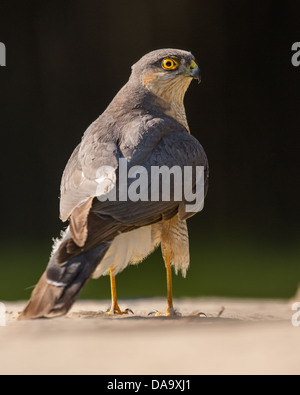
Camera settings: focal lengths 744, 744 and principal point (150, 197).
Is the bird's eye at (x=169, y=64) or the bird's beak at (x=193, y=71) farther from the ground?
the bird's eye at (x=169, y=64)

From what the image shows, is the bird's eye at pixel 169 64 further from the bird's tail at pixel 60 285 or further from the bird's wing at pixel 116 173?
the bird's tail at pixel 60 285

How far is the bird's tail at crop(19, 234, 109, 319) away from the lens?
283 centimetres

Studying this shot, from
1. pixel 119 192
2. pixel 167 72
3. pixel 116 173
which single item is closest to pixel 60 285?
pixel 119 192

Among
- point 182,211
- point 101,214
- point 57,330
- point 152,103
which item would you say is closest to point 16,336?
point 57,330

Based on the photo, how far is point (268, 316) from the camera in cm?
408

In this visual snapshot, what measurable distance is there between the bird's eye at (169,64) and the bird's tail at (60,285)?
138 centimetres

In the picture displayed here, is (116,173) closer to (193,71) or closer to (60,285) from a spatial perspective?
(60,285)

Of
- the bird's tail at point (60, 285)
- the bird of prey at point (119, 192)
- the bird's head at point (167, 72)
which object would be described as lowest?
the bird's tail at point (60, 285)

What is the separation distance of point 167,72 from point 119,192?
1045mm

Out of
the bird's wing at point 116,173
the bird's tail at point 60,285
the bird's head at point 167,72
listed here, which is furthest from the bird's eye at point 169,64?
the bird's tail at point 60,285

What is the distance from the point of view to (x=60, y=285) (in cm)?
288

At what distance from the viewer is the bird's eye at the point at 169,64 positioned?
3.97 m

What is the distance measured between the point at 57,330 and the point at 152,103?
5.86 ft

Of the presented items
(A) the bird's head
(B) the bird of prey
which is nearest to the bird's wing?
(B) the bird of prey
